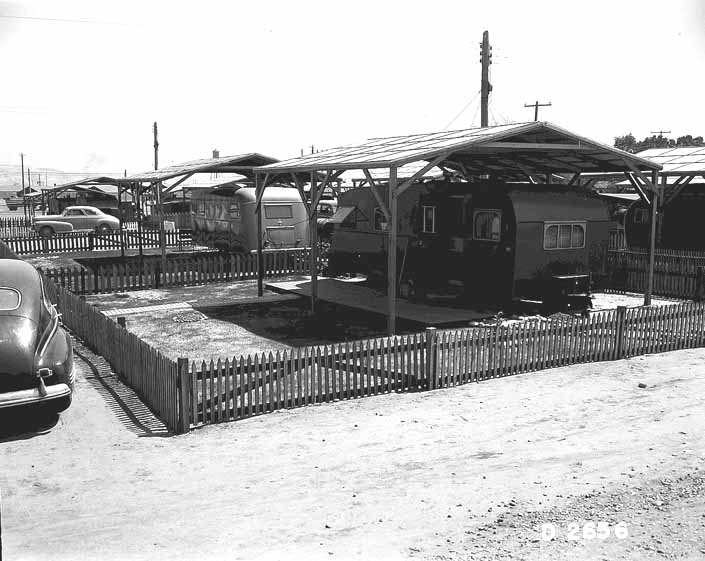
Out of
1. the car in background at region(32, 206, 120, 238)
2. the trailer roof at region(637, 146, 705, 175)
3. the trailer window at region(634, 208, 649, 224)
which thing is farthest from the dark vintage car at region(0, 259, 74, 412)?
the car in background at region(32, 206, 120, 238)

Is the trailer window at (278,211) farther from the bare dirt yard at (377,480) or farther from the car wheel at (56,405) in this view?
the car wheel at (56,405)

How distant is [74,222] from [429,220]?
26.8 m

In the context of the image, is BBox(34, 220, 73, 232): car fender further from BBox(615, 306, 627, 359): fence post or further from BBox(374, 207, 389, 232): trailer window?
BBox(615, 306, 627, 359): fence post

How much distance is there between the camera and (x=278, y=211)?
25500 millimetres

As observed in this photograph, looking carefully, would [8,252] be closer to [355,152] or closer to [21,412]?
[355,152]

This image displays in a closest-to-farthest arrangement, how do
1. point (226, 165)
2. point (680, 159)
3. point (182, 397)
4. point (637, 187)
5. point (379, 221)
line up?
point (182, 397), point (637, 187), point (379, 221), point (226, 165), point (680, 159)

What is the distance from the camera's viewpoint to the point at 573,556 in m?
5.54

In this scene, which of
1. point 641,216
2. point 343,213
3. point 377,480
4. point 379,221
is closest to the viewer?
point 377,480

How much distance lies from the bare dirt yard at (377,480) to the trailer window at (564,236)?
5839mm

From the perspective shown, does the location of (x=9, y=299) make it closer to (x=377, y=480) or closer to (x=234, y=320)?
(x=377, y=480)

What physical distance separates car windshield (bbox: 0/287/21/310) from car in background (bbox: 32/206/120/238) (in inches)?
1131

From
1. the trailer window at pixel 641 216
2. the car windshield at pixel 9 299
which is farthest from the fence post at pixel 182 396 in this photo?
the trailer window at pixel 641 216

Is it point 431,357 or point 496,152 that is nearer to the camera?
point 431,357

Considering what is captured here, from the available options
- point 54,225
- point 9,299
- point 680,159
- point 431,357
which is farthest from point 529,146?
point 54,225
